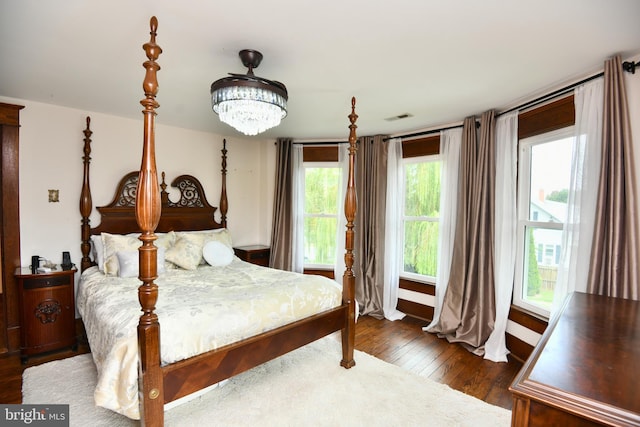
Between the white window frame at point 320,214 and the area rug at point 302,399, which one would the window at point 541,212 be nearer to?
the area rug at point 302,399

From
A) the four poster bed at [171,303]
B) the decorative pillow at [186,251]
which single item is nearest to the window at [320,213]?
the four poster bed at [171,303]

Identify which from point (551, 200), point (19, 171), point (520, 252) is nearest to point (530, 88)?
point (551, 200)

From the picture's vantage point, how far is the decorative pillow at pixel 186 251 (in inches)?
134

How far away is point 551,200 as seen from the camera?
277 cm

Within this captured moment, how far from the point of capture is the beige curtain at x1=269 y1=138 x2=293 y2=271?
15.2 ft

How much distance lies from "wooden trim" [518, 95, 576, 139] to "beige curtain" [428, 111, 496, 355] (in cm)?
28

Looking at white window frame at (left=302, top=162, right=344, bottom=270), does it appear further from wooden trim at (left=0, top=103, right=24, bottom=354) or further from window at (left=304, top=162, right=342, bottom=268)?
wooden trim at (left=0, top=103, right=24, bottom=354)

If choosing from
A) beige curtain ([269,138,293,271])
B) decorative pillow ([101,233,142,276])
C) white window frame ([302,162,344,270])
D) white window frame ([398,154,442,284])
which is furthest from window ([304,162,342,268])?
Result: decorative pillow ([101,233,142,276])

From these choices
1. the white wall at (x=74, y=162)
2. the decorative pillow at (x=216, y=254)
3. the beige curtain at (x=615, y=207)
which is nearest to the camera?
the beige curtain at (x=615, y=207)

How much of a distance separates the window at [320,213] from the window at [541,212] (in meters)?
2.35

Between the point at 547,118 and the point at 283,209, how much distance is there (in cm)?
324

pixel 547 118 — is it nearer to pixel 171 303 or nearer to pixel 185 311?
pixel 185 311

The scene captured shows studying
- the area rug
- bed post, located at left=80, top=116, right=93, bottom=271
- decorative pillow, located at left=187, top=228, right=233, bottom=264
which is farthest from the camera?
decorative pillow, located at left=187, top=228, right=233, bottom=264

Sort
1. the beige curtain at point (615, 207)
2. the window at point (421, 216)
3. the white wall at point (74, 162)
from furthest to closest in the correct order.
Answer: the window at point (421, 216) → the white wall at point (74, 162) → the beige curtain at point (615, 207)
